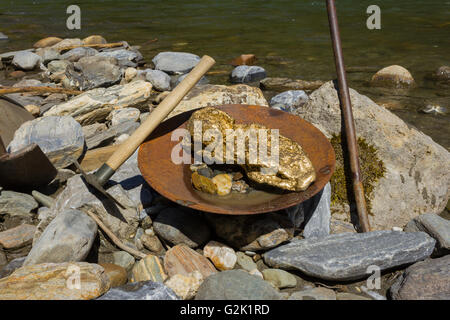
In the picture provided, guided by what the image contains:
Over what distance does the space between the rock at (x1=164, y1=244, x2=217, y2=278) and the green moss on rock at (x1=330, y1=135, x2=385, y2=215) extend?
146 cm

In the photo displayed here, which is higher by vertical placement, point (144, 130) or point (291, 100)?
point (144, 130)

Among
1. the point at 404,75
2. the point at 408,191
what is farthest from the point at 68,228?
the point at 404,75

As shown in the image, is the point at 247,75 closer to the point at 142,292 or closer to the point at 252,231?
the point at 252,231

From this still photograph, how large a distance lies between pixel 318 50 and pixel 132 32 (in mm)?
6193

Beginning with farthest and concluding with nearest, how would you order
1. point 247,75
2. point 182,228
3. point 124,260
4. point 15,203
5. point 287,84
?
point 247,75 < point 287,84 < point 15,203 < point 182,228 < point 124,260

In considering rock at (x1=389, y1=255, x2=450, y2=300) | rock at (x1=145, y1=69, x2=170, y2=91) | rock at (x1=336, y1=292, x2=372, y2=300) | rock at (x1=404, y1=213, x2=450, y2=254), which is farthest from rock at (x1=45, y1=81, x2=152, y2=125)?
rock at (x1=389, y1=255, x2=450, y2=300)

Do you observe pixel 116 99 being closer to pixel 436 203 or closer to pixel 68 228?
pixel 68 228

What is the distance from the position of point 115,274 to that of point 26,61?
24.4 ft

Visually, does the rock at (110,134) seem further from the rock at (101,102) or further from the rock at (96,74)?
the rock at (96,74)

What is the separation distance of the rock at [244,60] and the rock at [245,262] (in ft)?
21.7

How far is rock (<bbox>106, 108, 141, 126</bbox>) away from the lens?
5.38 meters

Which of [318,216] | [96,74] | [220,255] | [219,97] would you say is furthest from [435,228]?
[96,74]

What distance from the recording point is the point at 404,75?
296 inches

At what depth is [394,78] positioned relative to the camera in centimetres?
752
